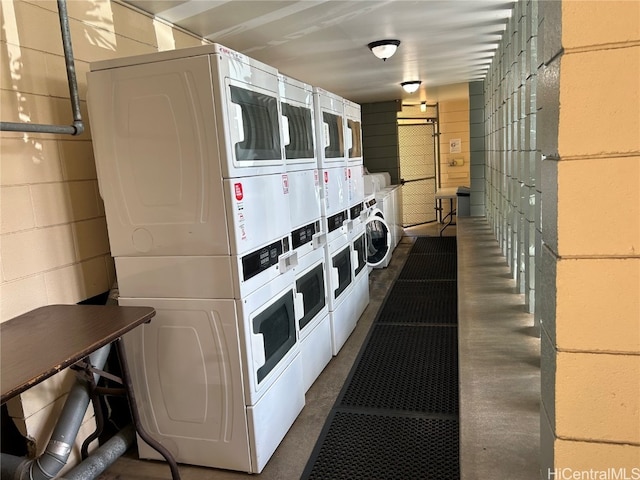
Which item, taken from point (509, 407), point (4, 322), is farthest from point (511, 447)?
point (4, 322)

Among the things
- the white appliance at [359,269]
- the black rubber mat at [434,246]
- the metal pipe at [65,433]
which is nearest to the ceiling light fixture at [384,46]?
the white appliance at [359,269]

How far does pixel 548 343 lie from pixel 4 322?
2.15m

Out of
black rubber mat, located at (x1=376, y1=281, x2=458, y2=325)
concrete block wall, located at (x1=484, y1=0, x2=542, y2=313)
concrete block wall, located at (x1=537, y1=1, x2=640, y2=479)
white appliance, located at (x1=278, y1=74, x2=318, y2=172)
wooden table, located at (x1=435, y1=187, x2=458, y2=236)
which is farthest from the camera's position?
wooden table, located at (x1=435, y1=187, x2=458, y2=236)

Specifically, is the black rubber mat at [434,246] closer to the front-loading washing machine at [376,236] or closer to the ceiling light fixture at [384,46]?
the front-loading washing machine at [376,236]

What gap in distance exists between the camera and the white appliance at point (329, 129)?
11.3 ft

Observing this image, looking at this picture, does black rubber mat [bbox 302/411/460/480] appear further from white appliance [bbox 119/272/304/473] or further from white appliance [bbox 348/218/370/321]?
white appliance [bbox 348/218/370/321]

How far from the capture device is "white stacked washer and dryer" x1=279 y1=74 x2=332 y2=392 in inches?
114

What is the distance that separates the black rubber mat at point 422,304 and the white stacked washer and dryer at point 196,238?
7.21 feet

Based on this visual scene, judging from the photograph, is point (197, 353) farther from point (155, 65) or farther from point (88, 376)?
point (155, 65)

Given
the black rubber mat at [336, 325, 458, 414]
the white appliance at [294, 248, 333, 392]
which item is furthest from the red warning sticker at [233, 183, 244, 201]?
the black rubber mat at [336, 325, 458, 414]

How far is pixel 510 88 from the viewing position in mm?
3664

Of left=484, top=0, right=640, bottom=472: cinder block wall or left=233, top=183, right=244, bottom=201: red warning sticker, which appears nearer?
left=484, top=0, right=640, bottom=472: cinder block wall

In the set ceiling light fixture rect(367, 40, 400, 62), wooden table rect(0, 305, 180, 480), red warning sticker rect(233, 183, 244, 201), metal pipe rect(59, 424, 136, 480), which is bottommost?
metal pipe rect(59, 424, 136, 480)

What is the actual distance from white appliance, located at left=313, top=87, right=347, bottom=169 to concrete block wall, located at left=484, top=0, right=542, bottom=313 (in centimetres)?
133
